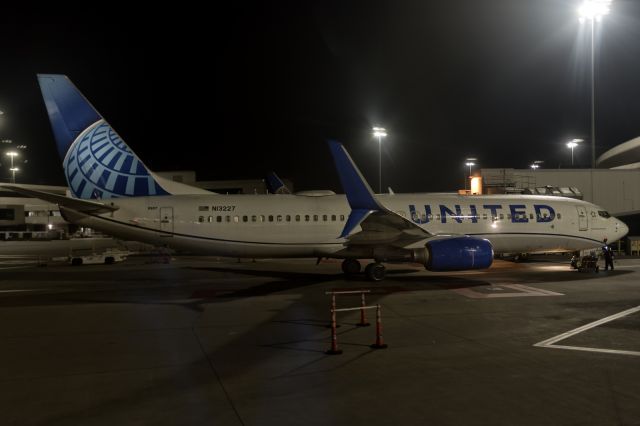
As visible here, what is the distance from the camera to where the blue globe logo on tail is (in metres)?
19.4

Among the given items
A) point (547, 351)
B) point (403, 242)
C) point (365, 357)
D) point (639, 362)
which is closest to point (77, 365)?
point (365, 357)

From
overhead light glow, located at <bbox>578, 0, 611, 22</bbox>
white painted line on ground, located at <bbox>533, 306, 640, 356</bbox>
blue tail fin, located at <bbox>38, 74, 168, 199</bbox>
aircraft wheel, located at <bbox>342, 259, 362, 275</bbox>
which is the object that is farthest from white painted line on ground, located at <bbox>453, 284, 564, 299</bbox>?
overhead light glow, located at <bbox>578, 0, 611, 22</bbox>

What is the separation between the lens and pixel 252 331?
1076 cm

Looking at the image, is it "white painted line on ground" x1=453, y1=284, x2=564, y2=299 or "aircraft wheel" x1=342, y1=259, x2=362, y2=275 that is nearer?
"white painted line on ground" x1=453, y1=284, x2=564, y2=299

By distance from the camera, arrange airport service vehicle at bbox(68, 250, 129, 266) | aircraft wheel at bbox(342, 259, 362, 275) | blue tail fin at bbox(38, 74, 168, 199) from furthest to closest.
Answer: airport service vehicle at bbox(68, 250, 129, 266) < aircraft wheel at bbox(342, 259, 362, 275) < blue tail fin at bbox(38, 74, 168, 199)

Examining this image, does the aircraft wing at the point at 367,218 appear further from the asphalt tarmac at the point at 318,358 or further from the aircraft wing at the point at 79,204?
the aircraft wing at the point at 79,204

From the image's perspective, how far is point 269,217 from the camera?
20.2m

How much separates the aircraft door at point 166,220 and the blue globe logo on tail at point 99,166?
1.28 metres

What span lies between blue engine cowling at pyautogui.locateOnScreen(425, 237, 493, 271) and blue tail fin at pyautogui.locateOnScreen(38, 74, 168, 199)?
38.1 feet

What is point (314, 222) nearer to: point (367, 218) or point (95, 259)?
point (367, 218)

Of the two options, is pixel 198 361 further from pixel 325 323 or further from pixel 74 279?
pixel 74 279

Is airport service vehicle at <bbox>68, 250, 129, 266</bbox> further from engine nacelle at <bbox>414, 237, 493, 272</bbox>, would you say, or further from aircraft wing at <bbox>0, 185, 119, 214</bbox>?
engine nacelle at <bbox>414, 237, 493, 272</bbox>

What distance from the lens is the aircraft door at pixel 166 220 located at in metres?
19.4

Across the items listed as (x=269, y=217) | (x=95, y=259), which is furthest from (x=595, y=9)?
(x=95, y=259)
